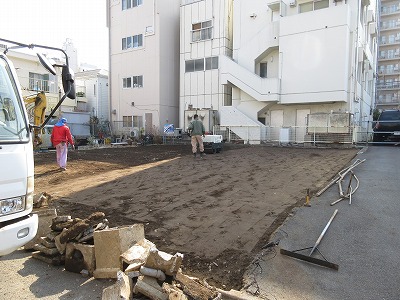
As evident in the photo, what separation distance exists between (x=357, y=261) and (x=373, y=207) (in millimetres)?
2310

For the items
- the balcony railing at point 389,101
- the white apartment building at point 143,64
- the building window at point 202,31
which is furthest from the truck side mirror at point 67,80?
the balcony railing at point 389,101

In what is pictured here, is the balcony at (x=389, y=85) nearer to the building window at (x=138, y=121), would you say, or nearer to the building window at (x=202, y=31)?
the building window at (x=202, y=31)

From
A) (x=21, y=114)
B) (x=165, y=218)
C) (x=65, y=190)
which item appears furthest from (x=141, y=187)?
(x=21, y=114)

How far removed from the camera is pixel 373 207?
5.52 m

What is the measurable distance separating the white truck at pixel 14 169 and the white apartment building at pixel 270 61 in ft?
53.8

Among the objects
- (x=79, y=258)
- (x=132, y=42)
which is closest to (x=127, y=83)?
(x=132, y=42)

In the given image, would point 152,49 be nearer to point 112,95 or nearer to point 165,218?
point 112,95

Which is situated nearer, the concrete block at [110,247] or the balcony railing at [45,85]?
the concrete block at [110,247]

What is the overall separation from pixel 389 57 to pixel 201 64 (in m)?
42.7

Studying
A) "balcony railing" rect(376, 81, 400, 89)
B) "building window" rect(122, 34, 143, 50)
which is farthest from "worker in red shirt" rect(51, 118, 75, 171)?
"balcony railing" rect(376, 81, 400, 89)

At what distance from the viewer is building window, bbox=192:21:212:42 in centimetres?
2217

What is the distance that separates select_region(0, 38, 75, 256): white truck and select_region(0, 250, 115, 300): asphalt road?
714 mm

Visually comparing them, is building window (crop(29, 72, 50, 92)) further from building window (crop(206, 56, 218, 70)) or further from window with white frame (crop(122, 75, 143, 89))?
building window (crop(206, 56, 218, 70))

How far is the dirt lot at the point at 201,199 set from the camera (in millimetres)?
4117
